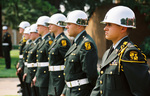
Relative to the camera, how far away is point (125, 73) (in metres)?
2.70

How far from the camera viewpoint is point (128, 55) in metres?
2.70

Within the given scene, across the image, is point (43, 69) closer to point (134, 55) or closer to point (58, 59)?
point (58, 59)

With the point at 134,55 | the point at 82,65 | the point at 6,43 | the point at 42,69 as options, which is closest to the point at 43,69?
the point at 42,69

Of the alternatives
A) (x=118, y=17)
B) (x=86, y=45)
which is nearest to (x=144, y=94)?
(x=118, y=17)

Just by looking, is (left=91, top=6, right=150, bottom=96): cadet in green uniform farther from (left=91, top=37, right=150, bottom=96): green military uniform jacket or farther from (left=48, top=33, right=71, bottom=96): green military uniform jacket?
(left=48, top=33, right=71, bottom=96): green military uniform jacket

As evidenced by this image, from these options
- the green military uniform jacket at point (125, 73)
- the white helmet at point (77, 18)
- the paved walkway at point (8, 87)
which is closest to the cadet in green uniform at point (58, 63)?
the white helmet at point (77, 18)

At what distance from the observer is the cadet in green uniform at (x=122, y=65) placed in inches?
105

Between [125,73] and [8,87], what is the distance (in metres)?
8.34

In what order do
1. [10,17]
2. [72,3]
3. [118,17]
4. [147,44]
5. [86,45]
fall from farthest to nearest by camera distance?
[10,17] < [72,3] < [147,44] < [86,45] < [118,17]

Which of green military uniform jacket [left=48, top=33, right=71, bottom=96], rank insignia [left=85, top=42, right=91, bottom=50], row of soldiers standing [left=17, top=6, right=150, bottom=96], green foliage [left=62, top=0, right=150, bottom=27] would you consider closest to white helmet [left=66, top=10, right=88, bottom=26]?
row of soldiers standing [left=17, top=6, right=150, bottom=96]

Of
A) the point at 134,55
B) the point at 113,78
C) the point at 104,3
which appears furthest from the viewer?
the point at 104,3

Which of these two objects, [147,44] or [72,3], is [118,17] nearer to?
[147,44]

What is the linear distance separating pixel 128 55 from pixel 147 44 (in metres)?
15.8

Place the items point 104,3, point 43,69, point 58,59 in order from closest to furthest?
point 58,59 → point 43,69 → point 104,3
